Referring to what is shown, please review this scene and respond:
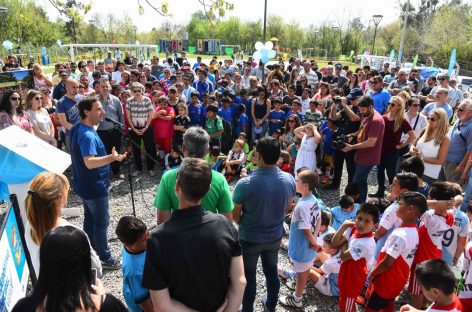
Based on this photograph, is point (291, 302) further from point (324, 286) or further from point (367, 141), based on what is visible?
→ point (367, 141)

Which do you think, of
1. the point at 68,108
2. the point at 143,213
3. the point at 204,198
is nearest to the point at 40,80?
the point at 68,108

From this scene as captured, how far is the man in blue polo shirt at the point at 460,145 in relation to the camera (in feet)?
14.3

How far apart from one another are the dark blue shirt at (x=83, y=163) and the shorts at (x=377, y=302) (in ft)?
9.25

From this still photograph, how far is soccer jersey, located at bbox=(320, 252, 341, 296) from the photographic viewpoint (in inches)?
137

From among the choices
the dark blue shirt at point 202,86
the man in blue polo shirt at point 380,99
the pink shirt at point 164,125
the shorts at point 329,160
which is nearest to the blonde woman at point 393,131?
the shorts at point 329,160

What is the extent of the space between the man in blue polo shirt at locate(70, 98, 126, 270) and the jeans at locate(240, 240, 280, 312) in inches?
66.2

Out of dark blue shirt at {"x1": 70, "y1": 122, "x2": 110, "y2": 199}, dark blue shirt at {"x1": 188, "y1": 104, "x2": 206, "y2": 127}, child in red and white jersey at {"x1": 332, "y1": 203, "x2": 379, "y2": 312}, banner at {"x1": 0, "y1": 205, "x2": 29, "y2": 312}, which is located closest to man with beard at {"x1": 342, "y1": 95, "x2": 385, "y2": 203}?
child in red and white jersey at {"x1": 332, "y1": 203, "x2": 379, "y2": 312}

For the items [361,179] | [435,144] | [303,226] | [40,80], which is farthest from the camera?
[40,80]

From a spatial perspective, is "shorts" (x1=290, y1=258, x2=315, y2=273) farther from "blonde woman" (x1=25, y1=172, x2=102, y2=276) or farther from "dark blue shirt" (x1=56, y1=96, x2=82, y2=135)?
"dark blue shirt" (x1=56, y1=96, x2=82, y2=135)

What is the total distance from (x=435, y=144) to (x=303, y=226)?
253cm

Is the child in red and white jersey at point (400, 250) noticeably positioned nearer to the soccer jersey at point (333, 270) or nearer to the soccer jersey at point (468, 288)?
the soccer jersey at point (468, 288)

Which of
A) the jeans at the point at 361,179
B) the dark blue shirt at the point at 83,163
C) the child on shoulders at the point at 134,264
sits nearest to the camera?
the child on shoulders at the point at 134,264

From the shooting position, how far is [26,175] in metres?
3.72

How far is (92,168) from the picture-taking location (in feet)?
11.2
